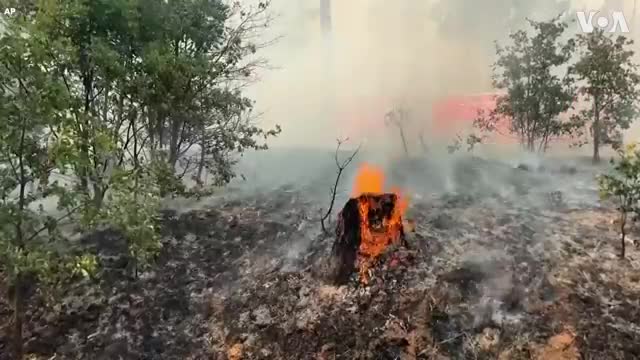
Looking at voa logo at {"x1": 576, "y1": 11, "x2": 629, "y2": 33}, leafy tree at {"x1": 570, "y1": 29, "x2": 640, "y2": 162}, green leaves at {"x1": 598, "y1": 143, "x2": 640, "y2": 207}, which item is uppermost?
voa logo at {"x1": 576, "y1": 11, "x2": 629, "y2": 33}

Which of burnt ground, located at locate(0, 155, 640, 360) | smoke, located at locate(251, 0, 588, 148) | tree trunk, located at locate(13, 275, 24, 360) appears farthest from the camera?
smoke, located at locate(251, 0, 588, 148)

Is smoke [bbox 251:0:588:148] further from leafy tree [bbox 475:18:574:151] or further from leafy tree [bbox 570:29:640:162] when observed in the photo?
leafy tree [bbox 570:29:640:162]

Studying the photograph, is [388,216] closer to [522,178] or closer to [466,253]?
[466,253]

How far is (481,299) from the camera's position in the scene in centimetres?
810

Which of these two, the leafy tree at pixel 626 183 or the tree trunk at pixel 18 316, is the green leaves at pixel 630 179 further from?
the tree trunk at pixel 18 316

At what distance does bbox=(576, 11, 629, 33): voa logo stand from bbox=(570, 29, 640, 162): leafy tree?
22616 millimetres

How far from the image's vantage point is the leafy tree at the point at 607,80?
15383 millimetres

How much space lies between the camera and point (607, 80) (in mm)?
15539

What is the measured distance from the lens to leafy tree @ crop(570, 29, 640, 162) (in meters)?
15.4

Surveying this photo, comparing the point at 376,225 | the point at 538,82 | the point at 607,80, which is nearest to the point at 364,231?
the point at 376,225

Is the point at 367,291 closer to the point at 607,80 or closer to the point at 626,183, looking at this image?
the point at 626,183

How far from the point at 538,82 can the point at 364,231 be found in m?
10.4

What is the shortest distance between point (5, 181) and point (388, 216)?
545 centimetres

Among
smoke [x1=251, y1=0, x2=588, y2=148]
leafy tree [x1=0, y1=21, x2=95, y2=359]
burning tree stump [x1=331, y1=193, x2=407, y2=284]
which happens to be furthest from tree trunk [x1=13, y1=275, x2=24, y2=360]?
smoke [x1=251, y1=0, x2=588, y2=148]
